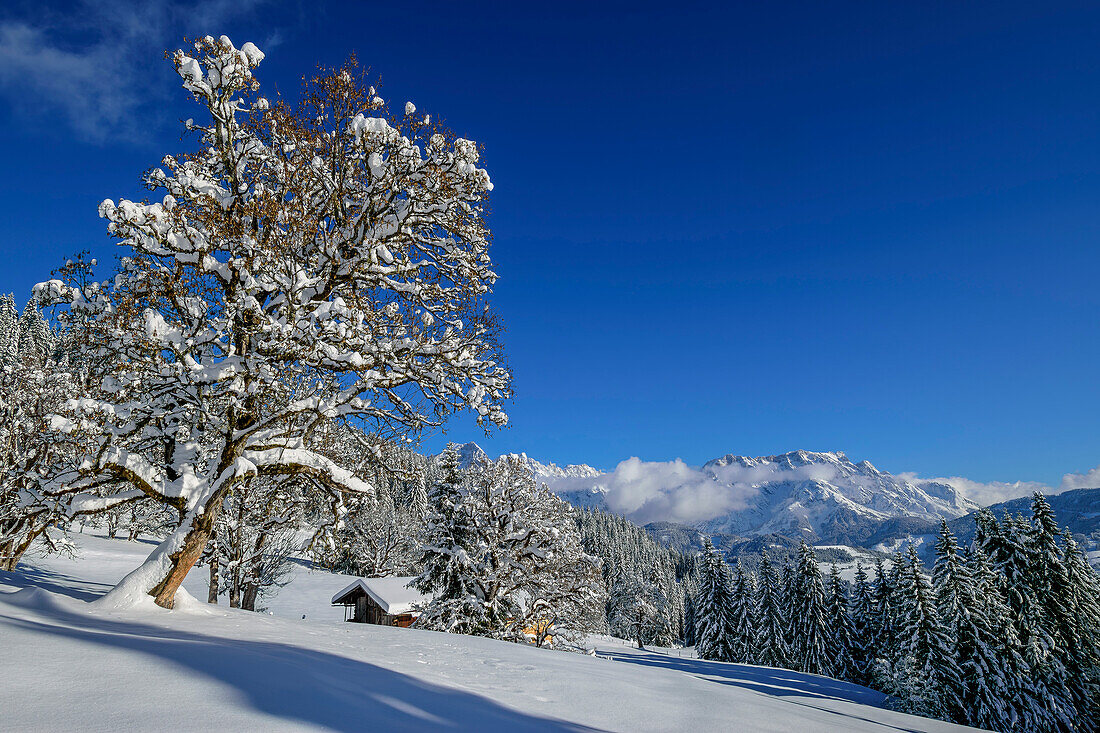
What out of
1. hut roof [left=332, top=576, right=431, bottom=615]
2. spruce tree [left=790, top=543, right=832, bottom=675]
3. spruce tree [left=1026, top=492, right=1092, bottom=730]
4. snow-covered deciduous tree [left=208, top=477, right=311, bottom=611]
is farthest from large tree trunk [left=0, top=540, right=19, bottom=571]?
spruce tree [left=790, top=543, right=832, bottom=675]

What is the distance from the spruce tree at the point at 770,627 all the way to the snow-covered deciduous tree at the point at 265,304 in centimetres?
6064

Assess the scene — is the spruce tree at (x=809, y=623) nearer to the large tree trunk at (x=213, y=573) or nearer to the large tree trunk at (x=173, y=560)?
the large tree trunk at (x=213, y=573)

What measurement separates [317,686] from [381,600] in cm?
4094

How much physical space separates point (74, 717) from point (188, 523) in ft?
20.8

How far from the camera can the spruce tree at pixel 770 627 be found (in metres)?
56.4

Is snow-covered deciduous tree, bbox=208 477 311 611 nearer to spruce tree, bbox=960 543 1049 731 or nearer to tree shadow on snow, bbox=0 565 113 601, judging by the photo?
tree shadow on snow, bbox=0 565 113 601

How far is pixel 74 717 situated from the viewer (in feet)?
10.0

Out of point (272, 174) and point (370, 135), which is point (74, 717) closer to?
point (370, 135)

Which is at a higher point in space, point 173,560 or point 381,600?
point 173,560

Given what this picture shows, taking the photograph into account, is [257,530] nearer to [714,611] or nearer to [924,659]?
[924,659]

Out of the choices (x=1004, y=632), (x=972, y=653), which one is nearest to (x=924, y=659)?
(x=972, y=653)

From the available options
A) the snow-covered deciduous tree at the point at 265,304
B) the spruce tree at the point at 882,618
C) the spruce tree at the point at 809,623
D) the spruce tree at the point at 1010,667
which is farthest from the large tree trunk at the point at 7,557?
the spruce tree at the point at 809,623

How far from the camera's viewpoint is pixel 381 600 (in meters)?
40.6

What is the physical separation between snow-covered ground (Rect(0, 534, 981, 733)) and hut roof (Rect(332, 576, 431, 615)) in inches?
1317
